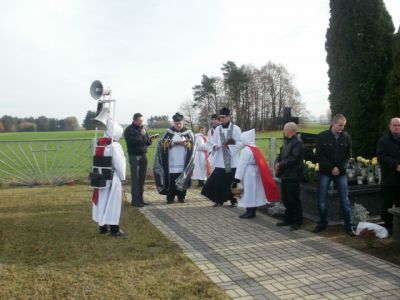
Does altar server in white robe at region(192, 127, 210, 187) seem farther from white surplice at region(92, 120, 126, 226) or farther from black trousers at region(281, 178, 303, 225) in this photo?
white surplice at region(92, 120, 126, 226)

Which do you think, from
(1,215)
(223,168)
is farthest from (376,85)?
(1,215)

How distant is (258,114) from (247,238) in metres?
42.9

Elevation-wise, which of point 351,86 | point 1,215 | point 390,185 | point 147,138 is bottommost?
point 1,215

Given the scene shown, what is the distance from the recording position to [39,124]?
74688 millimetres

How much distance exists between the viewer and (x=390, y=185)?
688 cm

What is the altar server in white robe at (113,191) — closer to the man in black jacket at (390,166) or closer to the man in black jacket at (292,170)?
the man in black jacket at (292,170)

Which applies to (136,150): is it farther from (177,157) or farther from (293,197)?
(293,197)

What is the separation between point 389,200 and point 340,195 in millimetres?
825

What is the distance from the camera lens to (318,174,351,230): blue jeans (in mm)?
6824

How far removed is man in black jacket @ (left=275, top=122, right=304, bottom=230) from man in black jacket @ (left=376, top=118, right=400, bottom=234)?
1.25 metres

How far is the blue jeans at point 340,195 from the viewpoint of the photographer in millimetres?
6824

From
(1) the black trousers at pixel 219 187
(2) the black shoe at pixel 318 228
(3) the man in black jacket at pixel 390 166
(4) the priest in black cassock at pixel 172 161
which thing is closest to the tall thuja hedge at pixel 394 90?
(3) the man in black jacket at pixel 390 166

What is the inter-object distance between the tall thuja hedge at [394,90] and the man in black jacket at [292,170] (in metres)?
2.69

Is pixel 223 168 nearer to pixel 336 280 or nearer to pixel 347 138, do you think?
pixel 347 138
